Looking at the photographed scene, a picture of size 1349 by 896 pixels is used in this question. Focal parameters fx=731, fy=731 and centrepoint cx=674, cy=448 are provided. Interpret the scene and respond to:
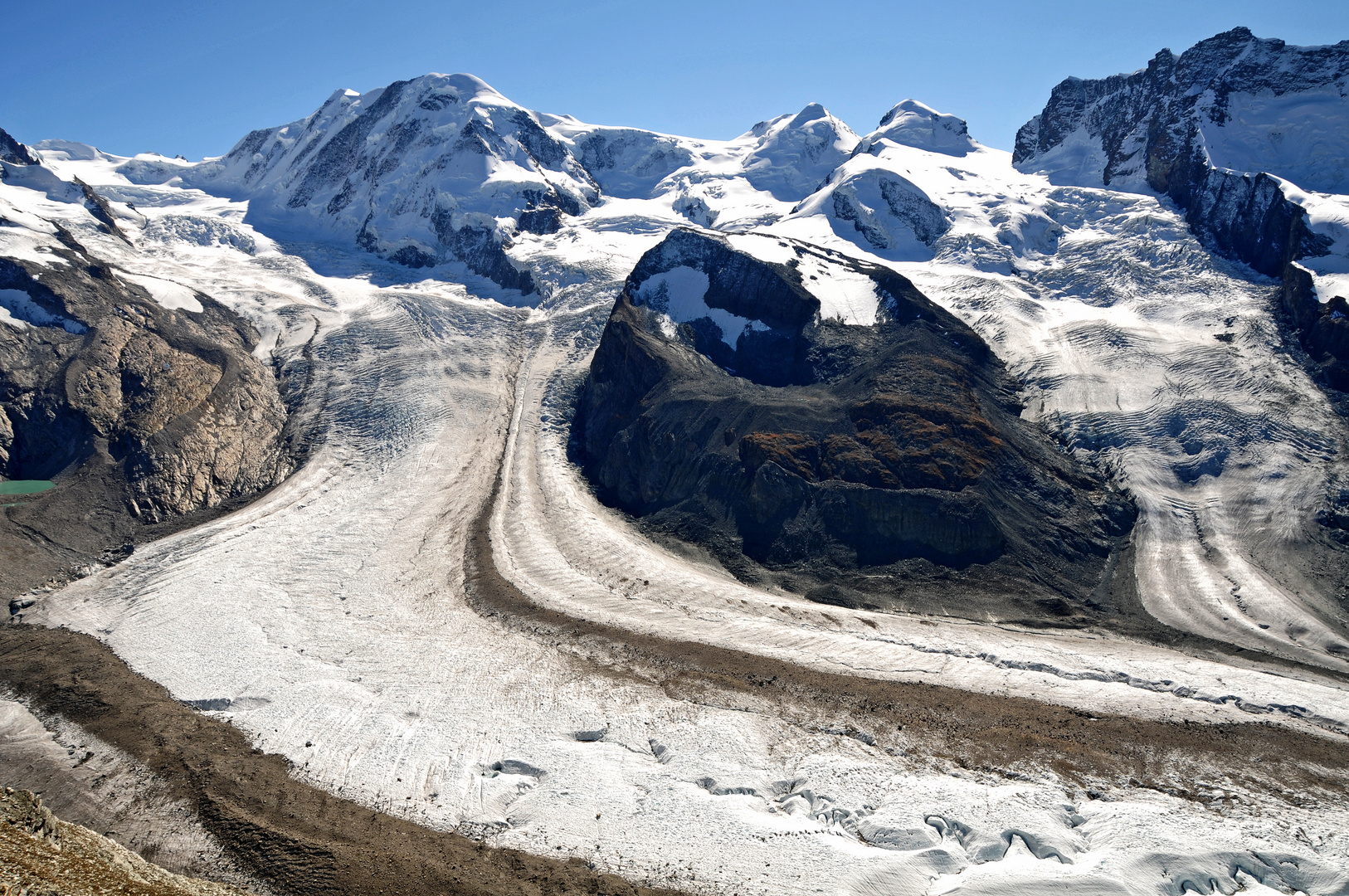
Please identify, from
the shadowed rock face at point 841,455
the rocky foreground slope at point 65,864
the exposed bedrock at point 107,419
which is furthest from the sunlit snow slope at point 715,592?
the rocky foreground slope at point 65,864

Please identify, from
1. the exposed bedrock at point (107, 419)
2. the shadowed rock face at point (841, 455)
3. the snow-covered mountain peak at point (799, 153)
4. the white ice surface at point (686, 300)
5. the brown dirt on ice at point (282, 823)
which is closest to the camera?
the brown dirt on ice at point (282, 823)

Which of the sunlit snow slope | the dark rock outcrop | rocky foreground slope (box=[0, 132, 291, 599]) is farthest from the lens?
the dark rock outcrop

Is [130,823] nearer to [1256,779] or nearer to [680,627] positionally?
[680,627]

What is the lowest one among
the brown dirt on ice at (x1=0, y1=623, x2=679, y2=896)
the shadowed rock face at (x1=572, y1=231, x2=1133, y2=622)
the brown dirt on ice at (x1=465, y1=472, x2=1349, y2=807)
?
the brown dirt on ice at (x1=0, y1=623, x2=679, y2=896)

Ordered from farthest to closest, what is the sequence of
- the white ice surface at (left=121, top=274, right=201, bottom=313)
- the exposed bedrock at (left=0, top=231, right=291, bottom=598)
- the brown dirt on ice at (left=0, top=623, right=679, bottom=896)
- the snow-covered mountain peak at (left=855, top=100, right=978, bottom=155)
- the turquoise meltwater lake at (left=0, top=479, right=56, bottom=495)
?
the snow-covered mountain peak at (left=855, top=100, right=978, bottom=155) → the white ice surface at (left=121, top=274, right=201, bottom=313) → the turquoise meltwater lake at (left=0, top=479, right=56, bottom=495) → the exposed bedrock at (left=0, top=231, right=291, bottom=598) → the brown dirt on ice at (left=0, top=623, right=679, bottom=896)

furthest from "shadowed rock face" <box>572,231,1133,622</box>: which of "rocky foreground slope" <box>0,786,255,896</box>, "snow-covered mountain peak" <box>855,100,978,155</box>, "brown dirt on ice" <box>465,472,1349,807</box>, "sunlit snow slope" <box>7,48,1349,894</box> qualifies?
"snow-covered mountain peak" <box>855,100,978,155</box>

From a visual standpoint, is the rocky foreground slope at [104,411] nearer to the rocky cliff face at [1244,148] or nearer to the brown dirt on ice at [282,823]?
the brown dirt on ice at [282,823]

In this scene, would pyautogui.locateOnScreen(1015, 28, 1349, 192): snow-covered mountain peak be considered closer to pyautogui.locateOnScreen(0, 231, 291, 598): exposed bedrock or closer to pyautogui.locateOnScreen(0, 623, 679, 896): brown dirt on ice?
pyautogui.locateOnScreen(0, 623, 679, 896): brown dirt on ice

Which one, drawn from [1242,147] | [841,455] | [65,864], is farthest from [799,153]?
[65,864]

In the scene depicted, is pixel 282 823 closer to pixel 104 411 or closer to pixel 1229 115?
pixel 104 411
